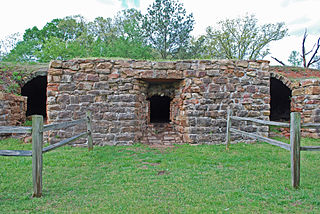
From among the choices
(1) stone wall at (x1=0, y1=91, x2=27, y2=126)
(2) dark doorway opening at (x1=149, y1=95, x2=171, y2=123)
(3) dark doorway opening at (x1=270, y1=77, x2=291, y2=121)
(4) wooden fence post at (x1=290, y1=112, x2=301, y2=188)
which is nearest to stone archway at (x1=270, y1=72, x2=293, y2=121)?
(3) dark doorway opening at (x1=270, y1=77, x2=291, y2=121)

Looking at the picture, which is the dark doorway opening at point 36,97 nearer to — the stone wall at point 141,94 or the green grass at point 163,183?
the stone wall at point 141,94

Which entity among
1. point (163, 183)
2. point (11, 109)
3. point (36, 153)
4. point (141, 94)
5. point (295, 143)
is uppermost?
point (141, 94)

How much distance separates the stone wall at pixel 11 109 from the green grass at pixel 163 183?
297 cm

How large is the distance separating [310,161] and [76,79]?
6.39m

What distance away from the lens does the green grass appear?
280 centimetres

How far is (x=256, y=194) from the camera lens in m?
3.18

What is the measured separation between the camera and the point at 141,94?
283 inches

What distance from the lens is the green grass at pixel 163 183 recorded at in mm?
2801

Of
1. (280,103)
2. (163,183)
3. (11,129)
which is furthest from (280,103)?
(11,129)

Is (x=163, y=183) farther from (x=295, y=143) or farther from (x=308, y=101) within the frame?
(x=308, y=101)

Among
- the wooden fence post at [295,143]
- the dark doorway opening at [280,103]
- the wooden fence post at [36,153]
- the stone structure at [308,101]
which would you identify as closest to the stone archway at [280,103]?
the dark doorway opening at [280,103]

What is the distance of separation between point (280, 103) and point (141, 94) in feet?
34.2

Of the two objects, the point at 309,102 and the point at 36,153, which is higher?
the point at 309,102

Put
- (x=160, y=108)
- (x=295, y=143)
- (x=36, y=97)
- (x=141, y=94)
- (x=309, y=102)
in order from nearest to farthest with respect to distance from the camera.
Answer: (x=295, y=143) → (x=141, y=94) → (x=309, y=102) → (x=160, y=108) → (x=36, y=97)
